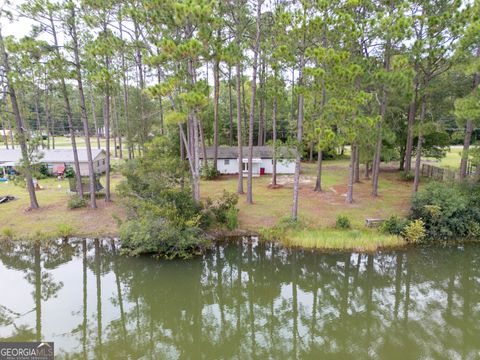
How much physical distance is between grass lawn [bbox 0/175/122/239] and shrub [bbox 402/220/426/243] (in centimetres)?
1091

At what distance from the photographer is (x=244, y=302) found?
27.8 ft

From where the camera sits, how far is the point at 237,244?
39.2 ft

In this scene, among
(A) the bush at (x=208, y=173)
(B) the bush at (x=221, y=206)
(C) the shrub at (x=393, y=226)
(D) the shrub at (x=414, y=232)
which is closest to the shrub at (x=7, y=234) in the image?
(B) the bush at (x=221, y=206)

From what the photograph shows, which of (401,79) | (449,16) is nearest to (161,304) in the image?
(401,79)

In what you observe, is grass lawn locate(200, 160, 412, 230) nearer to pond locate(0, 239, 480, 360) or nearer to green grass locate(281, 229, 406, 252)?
green grass locate(281, 229, 406, 252)

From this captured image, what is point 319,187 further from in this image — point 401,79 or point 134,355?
point 134,355

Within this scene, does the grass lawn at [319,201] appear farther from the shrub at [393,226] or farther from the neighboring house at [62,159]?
the neighboring house at [62,159]

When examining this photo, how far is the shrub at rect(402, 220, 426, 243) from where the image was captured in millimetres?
11492

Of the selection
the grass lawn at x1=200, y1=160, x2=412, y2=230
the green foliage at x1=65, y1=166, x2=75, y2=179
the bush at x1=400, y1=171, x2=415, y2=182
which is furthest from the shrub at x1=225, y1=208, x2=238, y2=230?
the green foliage at x1=65, y1=166, x2=75, y2=179

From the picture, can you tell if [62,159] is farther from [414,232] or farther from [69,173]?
[414,232]

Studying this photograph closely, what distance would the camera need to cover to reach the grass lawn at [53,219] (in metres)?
12.4

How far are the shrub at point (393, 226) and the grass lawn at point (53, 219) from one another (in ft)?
33.5

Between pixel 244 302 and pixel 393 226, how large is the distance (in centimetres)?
666

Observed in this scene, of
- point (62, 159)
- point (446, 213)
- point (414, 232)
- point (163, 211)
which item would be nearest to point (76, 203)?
point (163, 211)
